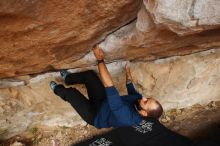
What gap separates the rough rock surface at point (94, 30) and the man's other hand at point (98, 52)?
2.5 inches

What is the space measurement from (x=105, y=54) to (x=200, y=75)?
4.26 ft

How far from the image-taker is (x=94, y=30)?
288 centimetres

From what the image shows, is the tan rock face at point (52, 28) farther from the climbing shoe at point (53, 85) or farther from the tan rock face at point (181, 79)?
the tan rock face at point (181, 79)

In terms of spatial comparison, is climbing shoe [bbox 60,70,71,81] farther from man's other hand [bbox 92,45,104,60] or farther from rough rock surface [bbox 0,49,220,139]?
man's other hand [bbox 92,45,104,60]

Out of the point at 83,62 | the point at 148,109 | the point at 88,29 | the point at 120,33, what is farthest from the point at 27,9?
the point at 148,109

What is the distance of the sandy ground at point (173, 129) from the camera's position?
13.9ft

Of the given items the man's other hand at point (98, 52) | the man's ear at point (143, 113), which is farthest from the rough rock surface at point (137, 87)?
the man's ear at point (143, 113)

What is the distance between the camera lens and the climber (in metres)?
3.18

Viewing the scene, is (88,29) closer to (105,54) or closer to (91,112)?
(105,54)

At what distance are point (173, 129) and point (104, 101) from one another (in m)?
1.27

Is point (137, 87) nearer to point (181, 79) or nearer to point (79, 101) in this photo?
point (181, 79)

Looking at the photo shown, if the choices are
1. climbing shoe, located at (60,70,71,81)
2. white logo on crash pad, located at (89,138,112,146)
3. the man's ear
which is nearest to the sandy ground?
white logo on crash pad, located at (89,138,112,146)

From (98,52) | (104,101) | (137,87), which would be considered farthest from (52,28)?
(137,87)

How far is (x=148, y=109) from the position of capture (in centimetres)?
327
